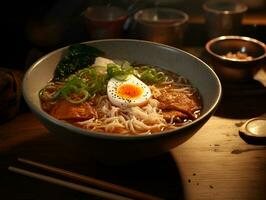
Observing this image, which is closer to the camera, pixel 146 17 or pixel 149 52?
pixel 149 52

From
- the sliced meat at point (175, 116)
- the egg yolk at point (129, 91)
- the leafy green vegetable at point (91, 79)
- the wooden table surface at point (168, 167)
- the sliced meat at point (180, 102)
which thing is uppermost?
the leafy green vegetable at point (91, 79)

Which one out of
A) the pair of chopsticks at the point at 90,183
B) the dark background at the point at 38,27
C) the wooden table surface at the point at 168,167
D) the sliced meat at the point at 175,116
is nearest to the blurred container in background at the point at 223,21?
the dark background at the point at 38,27

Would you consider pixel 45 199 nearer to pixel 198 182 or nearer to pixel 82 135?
pixel 82 135

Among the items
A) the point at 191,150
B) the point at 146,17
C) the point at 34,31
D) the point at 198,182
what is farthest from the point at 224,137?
the point at 34,31

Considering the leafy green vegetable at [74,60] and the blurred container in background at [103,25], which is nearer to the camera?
the leafy green vegetable at [74,60]

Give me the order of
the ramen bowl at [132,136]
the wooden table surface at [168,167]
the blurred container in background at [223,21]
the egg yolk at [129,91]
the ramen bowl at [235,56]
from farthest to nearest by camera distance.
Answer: the blurred container in background at [223,21] < the ramen bowl at [235,56] < the egg yolk at [129,91] < the wooden table surface at [168,167] < the ramen bowl at [132,136]

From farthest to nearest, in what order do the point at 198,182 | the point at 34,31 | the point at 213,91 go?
the point at 34,31, the point at 213,91, the point at 198,182

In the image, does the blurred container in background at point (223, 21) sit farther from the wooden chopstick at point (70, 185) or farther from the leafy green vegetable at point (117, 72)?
the wooden chopstick at point (70, 185)
